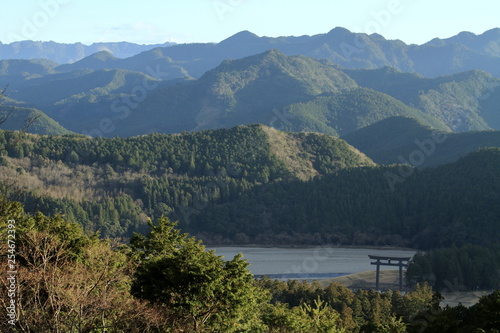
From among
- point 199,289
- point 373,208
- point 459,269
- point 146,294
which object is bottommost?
point 459,269

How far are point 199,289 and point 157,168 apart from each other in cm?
10363

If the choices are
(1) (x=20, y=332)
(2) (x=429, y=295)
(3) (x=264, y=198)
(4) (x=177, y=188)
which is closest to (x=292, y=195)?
(3) (x=264, y=198)

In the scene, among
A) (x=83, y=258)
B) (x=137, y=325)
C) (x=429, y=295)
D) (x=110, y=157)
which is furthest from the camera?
(x=110, y=157)

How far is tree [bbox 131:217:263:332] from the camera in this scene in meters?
25.0

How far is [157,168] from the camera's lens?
127m

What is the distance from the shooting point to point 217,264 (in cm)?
2545

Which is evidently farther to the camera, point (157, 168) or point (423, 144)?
point (423, 144)

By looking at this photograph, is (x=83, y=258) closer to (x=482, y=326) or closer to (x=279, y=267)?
(x=482, y=326)

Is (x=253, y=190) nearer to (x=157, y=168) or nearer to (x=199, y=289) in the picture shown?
(x=157, y=168)

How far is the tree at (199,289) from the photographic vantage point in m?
25.0

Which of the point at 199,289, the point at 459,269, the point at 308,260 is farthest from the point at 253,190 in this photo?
the point at 199,289

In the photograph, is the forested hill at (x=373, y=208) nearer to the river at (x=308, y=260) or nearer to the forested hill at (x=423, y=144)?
the river at (x=308, y=260)

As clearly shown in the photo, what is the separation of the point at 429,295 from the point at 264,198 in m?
66.5

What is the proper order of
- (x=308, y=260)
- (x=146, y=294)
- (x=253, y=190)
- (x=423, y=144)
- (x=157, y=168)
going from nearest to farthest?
1. (x=146, y=294)
2. (x=308, y=260)
3. (x=253, y=190)
4. (x=157, y=168)
5. (x=423, y=144)
